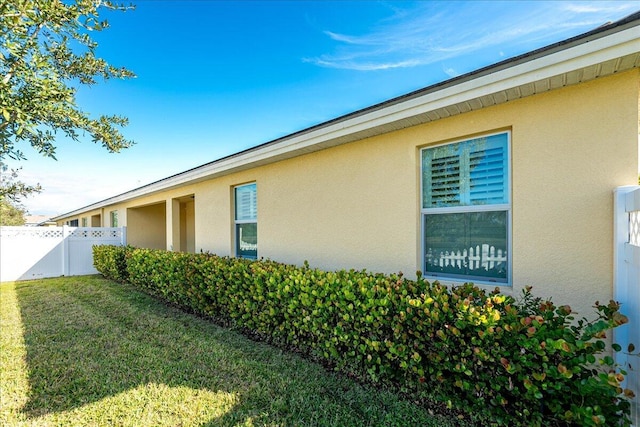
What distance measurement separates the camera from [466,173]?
3928mm

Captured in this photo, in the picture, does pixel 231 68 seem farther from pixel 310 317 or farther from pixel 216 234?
pixel 310 317

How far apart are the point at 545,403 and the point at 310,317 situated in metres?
2.47

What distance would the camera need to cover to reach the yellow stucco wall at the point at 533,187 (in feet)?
9.67

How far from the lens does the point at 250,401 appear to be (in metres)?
3.22

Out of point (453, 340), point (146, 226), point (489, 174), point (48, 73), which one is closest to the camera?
point (453, 340)

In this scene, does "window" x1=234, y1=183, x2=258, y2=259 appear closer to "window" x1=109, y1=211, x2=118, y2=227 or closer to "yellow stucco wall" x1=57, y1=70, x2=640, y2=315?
"yellow stucco wall" x1=57, y1=70, x2=640, y2=315

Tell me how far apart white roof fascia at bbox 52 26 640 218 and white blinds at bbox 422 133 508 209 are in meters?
0.65

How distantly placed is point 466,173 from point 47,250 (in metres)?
15.8

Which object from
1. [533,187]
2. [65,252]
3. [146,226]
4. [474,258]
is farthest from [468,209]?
Result: [65,252]

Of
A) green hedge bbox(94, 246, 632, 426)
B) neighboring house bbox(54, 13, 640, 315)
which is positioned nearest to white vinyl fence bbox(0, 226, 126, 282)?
neighboring house bbox(54, 13, 640, 315)

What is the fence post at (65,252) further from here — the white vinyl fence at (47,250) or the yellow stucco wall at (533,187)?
the yellow stucco wall at (533,187)

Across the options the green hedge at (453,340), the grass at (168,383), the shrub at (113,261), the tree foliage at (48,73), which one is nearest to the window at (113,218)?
the shrub at (113,261)

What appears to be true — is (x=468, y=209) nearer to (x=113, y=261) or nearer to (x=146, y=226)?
(x=113, y=261)

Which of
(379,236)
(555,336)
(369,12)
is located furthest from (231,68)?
(555,336)
